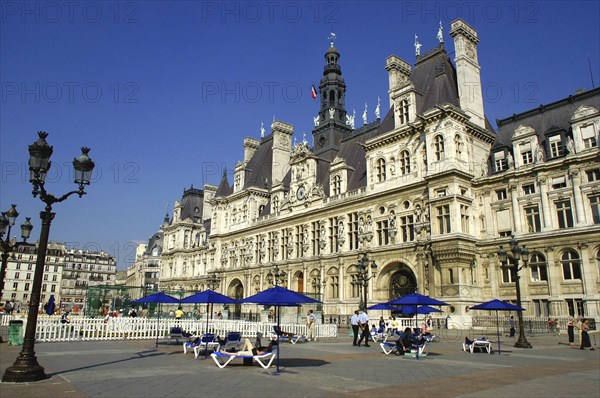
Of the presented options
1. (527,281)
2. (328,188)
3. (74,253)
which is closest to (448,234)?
(527,281)

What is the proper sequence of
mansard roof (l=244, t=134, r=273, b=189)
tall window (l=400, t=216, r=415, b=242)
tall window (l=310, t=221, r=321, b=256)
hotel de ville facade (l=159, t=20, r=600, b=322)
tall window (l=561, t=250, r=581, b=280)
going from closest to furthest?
tall window (l=561, t=250, r=581, b=280), hotel de ville facade (l=159, t=20, r=600, b=322), tall window (l=400, t=216, r=415, b=242), tall window (l=310, t=221, r=321, b=256), mansard roof (l=244, t=134, r=273, b=189)

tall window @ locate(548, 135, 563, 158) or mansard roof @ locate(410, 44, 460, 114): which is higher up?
mansard roof @ locate(410, 44, 460, 114)

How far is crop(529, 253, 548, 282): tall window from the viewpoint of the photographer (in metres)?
31.7

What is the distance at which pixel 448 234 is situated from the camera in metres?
33.6

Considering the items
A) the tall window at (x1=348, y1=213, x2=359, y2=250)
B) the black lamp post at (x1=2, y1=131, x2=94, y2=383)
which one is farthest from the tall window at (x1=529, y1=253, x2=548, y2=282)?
the black lamp post at (x1=2, y1=131, x2=94, y2=383)

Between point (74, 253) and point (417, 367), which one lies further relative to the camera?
point (74, 253)

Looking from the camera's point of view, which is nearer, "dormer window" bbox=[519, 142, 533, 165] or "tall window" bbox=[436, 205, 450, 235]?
"tall window" bbox=[436, 205, 450, 235]

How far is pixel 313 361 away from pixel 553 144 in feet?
88.7

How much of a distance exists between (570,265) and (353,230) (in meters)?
18.1

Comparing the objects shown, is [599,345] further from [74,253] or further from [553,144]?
[74,253]

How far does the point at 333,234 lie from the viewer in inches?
1781

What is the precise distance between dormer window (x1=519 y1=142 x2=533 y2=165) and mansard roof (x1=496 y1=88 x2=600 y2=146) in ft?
3.24

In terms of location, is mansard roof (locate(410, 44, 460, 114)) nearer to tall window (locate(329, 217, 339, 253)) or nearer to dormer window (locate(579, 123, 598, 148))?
dormer window (locate(579, 123, 598, 148))

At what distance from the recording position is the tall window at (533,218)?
107ft
